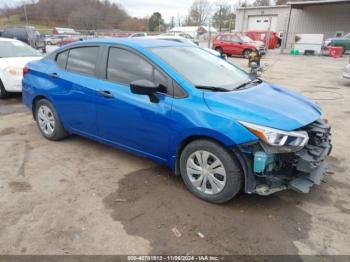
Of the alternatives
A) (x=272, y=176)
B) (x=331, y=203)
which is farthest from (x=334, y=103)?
(x=272, y=176)

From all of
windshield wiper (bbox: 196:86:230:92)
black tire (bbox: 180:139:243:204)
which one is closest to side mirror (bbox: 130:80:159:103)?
windshield wiper (bbox: 196:86:230:92)

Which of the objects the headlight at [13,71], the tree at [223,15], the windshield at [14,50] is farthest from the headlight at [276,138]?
the tree at [223,15]

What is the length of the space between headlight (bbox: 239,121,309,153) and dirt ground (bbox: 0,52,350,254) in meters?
0.71

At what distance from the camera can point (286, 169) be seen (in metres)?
3.01

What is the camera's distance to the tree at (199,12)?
71062mm

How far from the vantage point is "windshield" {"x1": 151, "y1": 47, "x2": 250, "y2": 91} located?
11.2 feet

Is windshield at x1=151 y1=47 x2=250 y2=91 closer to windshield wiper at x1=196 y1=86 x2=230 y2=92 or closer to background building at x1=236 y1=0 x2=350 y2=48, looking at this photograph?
windshield wiper at x1=196 y1=86 x2=230 y2=92

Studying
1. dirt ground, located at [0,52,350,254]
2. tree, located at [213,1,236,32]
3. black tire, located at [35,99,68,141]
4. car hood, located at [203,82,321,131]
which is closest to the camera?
dirt ground, located at [0,52,350,254]

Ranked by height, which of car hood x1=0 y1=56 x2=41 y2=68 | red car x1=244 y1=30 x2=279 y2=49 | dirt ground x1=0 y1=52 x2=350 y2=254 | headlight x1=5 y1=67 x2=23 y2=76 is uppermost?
red car x1=244 y1=30 x2=279 y2=49

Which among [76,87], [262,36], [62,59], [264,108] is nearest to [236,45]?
[262,36]

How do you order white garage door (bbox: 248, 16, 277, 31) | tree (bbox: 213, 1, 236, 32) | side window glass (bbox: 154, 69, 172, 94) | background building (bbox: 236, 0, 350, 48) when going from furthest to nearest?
tree (bbox: 213, 1, 236, 32) → white garage door (bbox: 248, 16, 277, 31) → background building (bbox: 236, 0, 350, 48) → side window glass (bbox: 154, 69, 172, 94)

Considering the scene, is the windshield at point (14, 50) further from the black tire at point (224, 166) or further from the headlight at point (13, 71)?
the black tire at point (224, 166)

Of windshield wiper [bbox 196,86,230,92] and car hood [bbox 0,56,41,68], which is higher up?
windshield wiper [bbox 196,86,230,92]

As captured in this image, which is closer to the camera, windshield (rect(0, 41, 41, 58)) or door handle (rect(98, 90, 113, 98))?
door handle (rect(98, 90, 113, 98))
